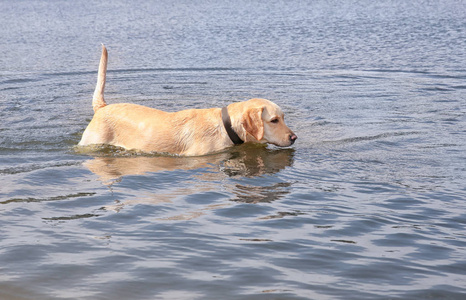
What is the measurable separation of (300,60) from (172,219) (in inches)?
457

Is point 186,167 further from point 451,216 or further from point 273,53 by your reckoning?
point 273,53

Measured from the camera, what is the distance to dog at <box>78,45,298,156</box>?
25.7ft

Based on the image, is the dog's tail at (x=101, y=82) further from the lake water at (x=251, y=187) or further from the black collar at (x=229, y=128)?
the black collar at (x=229, y=128)

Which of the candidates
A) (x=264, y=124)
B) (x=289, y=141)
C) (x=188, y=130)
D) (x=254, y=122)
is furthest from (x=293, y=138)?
(x=188, y=130)

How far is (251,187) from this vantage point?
21.7 feet

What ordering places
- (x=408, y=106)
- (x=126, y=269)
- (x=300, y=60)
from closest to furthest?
1. (x=126, y=269)
2. (x=408, y=106)
3. (x=300, y=60)

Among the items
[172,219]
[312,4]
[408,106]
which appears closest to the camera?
[172,219]

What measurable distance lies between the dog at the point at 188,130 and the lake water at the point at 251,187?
0.19 m

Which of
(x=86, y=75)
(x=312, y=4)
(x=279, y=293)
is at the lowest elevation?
(x=279, y=293)

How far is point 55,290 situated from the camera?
3.90 meters

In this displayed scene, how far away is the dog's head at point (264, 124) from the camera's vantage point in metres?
7.73

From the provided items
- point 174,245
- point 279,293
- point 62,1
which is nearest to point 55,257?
point 174,245

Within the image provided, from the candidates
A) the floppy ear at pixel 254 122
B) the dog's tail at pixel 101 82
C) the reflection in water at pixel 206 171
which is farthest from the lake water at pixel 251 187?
the dog's tail at pixel 101 82

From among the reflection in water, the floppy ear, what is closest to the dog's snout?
the reflection in water
